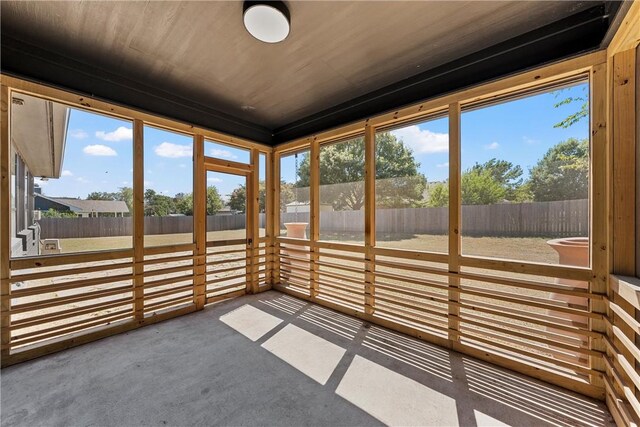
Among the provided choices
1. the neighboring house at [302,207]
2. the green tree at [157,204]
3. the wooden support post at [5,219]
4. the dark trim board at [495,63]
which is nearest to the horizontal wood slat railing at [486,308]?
the neighboring house at [302,207]

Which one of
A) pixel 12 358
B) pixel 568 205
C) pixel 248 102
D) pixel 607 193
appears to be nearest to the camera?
pixel 607 193

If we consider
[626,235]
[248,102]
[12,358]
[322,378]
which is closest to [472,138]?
[626,235]

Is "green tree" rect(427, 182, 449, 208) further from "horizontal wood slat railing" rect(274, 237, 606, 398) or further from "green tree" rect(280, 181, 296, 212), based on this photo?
"green tree" rect(280, 181, 296, 212)

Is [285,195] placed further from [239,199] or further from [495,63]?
[495,63]

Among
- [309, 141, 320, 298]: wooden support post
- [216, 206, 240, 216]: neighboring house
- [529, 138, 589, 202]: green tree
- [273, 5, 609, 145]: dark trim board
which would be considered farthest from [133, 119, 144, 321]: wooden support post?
[529, 138, 589, 202]: green tree

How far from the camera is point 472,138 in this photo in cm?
255

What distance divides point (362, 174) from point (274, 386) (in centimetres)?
260

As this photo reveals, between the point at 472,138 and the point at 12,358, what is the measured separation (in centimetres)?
488

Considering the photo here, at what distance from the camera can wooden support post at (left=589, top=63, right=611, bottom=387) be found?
187 centimetres

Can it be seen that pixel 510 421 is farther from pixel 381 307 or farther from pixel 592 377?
pixel 381 307

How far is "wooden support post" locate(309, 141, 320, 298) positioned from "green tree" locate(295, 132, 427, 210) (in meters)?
0.09

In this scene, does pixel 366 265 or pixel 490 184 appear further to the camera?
pixel 366 265

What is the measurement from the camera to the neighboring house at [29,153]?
2.47 m

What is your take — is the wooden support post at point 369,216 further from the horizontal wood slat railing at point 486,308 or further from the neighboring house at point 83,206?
the neighboring house at point 83,206
